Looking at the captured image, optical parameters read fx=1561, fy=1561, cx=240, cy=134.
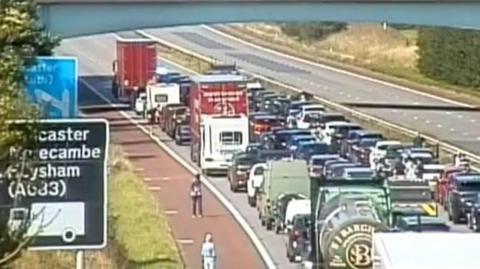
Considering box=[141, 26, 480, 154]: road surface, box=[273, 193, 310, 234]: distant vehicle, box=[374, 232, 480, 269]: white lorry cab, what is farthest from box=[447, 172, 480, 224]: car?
box=[374, 232, 480, 269]: white lorry cab

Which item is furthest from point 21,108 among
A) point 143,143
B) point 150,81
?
point 150,81

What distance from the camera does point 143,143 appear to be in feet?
161

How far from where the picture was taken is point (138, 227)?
25.6 metres

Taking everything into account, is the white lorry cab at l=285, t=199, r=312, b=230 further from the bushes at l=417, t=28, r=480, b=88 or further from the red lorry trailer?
the bushes at l=417, t=28, r=480, b=88

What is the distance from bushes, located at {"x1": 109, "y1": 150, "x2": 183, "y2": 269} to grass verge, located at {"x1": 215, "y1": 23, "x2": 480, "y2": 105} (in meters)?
33.1

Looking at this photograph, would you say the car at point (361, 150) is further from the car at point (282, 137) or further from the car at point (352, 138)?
the car at point (282, 137)

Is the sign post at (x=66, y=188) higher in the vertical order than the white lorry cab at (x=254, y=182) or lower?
higher

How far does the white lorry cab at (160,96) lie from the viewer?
5325cm

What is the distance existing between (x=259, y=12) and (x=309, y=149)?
4744 mm

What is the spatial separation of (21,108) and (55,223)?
0.70 metres

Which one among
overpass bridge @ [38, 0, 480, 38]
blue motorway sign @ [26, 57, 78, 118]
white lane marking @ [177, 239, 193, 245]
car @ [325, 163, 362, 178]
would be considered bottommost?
white lane marking @ [177, 239, 193, 245]

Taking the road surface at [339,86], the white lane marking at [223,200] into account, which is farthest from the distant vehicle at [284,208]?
the road surface at [339,86]

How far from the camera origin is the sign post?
29.4 feet

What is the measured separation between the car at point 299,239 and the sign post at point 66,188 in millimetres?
17194
